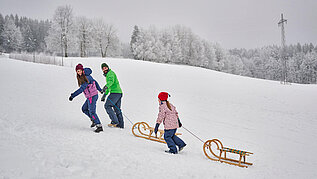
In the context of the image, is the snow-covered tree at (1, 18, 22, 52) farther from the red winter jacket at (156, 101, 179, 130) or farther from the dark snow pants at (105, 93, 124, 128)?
the red winter jacket at (156, 101, 179, 130)

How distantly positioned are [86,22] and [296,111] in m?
43.6

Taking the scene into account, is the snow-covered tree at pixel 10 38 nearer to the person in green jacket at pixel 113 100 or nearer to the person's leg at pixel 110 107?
the person in green jacket at pixel 113 100

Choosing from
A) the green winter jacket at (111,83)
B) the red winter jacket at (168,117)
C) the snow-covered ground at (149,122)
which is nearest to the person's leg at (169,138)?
the red winter jacket at (168,117)

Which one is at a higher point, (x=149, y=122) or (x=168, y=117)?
(x=168, y=117)

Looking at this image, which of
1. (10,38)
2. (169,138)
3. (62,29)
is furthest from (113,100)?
(10,38)

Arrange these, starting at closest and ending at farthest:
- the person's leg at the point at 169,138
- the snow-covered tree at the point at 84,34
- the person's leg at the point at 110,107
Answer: the person's leg at the point at 169,138, the person's leg at the point at 110,107, the snow-covered tree at the point at 84,34

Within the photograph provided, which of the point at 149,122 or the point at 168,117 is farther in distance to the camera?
the point at 149,122

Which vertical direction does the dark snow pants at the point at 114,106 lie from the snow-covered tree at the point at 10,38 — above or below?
below

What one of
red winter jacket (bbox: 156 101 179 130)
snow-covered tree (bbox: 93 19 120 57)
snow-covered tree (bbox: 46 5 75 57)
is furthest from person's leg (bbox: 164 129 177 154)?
snow-covered tree (bbox: 93 19 120 57)

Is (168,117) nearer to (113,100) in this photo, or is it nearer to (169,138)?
(169,138)

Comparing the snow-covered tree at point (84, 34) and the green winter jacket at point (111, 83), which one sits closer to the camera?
the green winter jacket at point (111, 83)

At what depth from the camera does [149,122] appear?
9047 millimetres

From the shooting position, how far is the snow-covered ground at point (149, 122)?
3.49 m

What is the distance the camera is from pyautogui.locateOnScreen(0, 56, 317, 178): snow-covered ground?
3.49m
